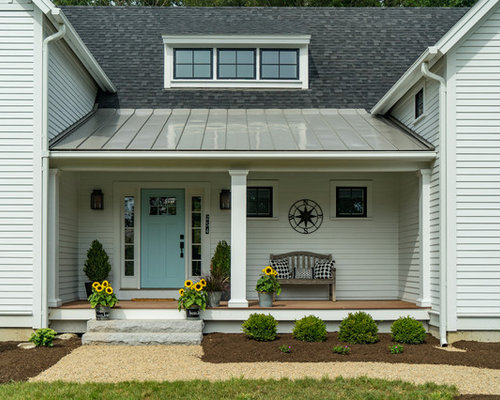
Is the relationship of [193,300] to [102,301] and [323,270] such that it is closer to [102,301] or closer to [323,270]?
[102,301]

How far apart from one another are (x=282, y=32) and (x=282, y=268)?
16.3 ft

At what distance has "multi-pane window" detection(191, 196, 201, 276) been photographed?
38.9 feet

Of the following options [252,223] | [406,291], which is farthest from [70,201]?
[406,291]

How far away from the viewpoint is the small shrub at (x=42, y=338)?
345 inches

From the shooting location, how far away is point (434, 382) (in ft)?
22.1

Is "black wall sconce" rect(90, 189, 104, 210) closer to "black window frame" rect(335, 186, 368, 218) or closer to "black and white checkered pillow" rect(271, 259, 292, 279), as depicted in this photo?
"black and white checkered pillow" rect(271, 259, 292, 279)

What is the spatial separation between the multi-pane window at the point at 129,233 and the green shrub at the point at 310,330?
4015 mm

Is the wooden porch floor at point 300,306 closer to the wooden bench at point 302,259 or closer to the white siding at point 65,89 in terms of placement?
the wooden bench at point 302,259

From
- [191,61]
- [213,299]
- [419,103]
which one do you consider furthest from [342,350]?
[191,61]

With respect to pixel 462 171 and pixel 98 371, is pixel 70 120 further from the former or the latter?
pixel 462 171

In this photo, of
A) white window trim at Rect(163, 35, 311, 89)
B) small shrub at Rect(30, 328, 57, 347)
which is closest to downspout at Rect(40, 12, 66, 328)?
small shrub at Rect(30, 328, 57, 347)

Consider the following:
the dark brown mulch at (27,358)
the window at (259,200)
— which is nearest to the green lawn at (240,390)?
the dark brown mulch at (27,358)

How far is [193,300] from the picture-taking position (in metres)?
9.38

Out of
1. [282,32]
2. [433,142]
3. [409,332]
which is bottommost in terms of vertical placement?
[409,332]
